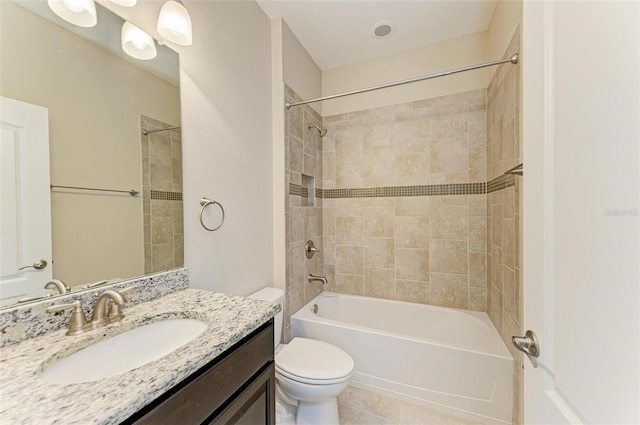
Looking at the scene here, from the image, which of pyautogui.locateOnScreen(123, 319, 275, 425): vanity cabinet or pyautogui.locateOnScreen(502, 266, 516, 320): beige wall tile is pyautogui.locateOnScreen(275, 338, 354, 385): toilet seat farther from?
pyautogui.locateOnScreen(502, 266, 516, 320): beige wall tile

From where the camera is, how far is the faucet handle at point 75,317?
717mm

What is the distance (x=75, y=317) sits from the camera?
0.74 meters

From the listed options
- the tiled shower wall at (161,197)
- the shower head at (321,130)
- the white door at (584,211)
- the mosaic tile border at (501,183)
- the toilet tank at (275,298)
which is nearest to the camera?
the white door at (584,211)

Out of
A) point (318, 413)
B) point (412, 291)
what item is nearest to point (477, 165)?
point (412, 291)

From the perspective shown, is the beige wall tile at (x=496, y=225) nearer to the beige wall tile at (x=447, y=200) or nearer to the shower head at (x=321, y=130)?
the beige wall tile at (x=447, y=200)

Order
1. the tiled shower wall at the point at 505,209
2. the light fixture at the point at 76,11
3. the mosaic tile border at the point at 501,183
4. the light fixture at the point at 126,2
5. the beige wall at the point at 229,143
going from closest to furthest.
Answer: the light fixture at the point at 76,11, the light fixture at the point at 126,2, the beige wall at the point at 229,143, the tiled shower wall at the point at 505,209, the mosaic tile border at the point at 501,183

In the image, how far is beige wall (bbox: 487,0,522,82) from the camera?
138 centimetres

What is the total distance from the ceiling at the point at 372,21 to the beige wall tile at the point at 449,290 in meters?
2.07

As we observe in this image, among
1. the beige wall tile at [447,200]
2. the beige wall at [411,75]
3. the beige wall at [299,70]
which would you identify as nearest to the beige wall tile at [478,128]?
the beige wall at [411,75]

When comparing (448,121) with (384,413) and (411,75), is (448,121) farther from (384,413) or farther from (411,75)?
(384,413)

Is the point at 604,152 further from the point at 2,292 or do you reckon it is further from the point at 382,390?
the point at 382,390

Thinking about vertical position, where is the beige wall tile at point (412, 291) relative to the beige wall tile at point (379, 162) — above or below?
below

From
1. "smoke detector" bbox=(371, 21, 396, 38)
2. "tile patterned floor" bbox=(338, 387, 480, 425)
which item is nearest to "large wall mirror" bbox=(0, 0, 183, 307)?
"tile patterned floor" bbox=(338, 387, 480, 425)

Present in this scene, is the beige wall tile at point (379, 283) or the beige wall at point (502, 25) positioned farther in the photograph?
the beige wall tile at point (379, 283)
